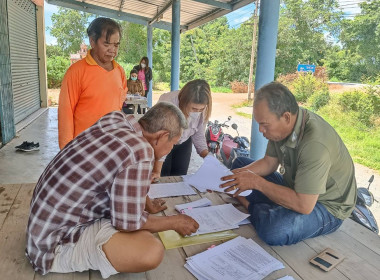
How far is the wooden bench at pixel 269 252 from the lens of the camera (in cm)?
133

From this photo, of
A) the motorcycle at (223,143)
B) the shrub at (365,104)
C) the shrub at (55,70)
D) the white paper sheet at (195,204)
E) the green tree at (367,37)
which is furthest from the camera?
the shrub at (55,70)

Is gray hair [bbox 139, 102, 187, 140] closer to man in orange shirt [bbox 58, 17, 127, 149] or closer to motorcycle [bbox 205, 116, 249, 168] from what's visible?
man in orange shirt [bbox 58, 17, 127, 149]

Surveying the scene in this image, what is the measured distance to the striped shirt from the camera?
1.13 metres

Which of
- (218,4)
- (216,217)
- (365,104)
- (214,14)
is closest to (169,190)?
(216,217)

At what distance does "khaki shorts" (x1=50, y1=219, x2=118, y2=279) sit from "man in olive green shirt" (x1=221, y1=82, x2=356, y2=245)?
2.48 feet

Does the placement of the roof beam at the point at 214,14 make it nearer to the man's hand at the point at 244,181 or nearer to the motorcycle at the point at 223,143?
the motorcycle at the point at 223,143

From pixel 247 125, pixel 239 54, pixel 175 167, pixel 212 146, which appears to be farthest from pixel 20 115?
pixel 239 54

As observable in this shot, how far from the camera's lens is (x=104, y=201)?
1.27m

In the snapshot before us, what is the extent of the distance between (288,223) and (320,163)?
0.35 meters

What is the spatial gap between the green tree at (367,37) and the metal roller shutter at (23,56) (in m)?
12.5

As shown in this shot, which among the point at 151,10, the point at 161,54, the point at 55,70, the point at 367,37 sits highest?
the point at 367,37

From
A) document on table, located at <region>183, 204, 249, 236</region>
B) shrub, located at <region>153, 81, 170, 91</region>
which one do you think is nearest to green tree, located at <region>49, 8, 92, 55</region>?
shrub, located at <region>153, 81, 170, 91</region>

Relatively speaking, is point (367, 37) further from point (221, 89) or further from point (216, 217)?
point (216, 217)

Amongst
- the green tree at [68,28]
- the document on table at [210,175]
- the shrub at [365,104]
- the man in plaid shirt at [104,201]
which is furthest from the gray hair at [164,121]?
the green tree at [68,28]
